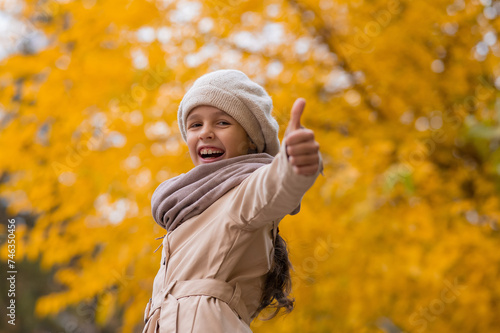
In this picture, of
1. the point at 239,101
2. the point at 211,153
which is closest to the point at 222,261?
the point at 211,153

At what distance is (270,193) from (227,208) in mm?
189

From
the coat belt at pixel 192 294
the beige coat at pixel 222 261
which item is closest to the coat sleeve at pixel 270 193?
→ the beige coat at pixel 222 261

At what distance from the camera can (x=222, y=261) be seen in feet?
4.23

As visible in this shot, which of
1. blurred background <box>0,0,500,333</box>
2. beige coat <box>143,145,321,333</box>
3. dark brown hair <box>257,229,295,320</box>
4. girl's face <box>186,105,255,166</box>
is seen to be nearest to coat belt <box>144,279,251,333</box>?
beige coat <box>143,145,321,333</box>

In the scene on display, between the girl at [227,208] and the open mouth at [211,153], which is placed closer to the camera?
the girl at [227,208]

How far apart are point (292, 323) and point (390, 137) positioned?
3.90ft

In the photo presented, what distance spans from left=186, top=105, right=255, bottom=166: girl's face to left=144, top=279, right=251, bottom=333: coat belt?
0.36m

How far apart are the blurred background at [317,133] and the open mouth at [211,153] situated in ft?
4.11

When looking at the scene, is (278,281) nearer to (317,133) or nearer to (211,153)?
(211,153)

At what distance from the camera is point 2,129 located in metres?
3.19

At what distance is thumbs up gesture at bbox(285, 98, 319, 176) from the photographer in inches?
40.8

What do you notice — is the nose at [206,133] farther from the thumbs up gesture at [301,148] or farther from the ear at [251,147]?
the thumbs up gesture at [301,148]

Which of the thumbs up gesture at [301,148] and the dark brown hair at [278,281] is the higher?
the thumbs up gesture at [301,148]

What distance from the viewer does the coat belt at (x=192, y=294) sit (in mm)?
1270
